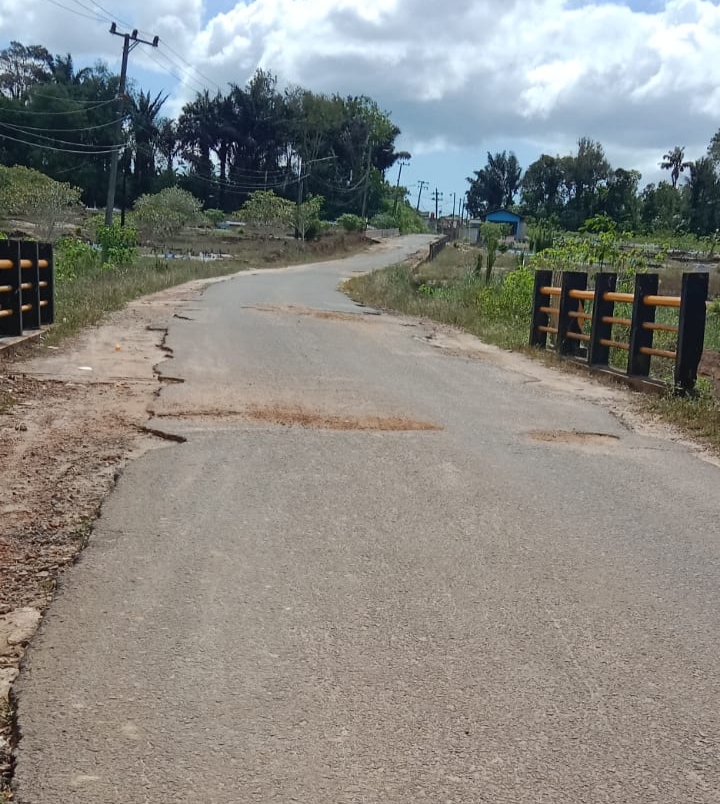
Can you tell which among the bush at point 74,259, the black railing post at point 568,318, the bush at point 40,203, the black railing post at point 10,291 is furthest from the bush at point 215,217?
the black railing post at point 10,291

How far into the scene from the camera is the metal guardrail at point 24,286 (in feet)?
33.7

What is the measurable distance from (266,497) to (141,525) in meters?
0.81

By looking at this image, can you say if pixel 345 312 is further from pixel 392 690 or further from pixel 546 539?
pixel 392 690

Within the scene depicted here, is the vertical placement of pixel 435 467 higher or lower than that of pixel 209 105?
lower

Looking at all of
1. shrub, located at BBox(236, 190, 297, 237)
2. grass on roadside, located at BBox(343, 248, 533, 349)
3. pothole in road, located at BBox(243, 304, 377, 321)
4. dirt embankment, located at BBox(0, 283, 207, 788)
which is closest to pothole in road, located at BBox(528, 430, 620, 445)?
dirt embankment, located at BBox(0, 283, 207, 788)

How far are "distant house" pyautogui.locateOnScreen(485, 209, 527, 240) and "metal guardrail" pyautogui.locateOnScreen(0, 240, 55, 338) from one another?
85.5 m

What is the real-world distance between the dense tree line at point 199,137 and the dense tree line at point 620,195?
63.4 feet

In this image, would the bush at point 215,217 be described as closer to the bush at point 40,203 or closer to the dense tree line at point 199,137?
the dense tree line at point 199,137

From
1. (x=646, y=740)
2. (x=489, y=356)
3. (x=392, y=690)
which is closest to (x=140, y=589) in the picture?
(x=392, y=690)

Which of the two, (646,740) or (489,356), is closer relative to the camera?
(646,740)

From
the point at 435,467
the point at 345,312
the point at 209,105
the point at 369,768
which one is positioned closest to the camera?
the point at 369,768

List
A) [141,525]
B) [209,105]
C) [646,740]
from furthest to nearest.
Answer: [209,105], [141,525], [646,740]

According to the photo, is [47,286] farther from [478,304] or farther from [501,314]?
[478,304]

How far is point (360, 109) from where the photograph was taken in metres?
98.9
